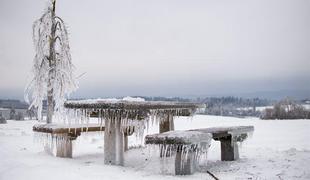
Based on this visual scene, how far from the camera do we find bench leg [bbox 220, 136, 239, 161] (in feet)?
20.5

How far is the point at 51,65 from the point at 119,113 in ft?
→ 11.9

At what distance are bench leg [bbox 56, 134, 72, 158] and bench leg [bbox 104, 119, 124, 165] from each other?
1.04m

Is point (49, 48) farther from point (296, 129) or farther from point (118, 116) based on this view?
point (296, 129)

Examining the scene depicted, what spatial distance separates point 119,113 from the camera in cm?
545

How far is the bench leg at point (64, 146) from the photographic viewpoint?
20.8 ft

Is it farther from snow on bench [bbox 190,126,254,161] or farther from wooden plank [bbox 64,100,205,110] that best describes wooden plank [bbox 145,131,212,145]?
snow on bench [bbox 190,126,254,161]

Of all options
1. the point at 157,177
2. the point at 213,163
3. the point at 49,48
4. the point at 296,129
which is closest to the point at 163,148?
the point at 157,177

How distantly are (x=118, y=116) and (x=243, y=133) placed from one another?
2592 mm

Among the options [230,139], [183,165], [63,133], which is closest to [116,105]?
[183,165]

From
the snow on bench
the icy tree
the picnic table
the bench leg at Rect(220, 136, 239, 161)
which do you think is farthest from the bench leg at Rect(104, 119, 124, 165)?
the icy tree

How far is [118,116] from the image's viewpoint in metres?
5.59

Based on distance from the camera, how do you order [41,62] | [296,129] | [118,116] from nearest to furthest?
[118,116] → [41,62] → [296,129]

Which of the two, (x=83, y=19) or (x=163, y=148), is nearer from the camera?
(x=163, y=148)

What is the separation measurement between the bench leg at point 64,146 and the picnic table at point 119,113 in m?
1.04
